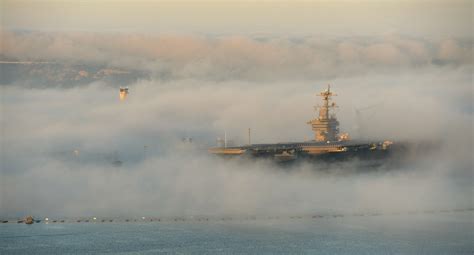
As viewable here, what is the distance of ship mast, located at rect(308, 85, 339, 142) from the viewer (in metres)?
94.1

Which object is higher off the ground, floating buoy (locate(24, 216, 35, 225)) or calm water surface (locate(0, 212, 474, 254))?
floating buoy (locate(24, 216, 35, 225))

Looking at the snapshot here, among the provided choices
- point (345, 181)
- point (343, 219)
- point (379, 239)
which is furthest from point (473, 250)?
point (345, 181)

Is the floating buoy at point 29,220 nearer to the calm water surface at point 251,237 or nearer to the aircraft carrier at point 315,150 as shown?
the calm water surface at point 251,237

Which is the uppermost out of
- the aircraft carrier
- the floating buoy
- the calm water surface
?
the aircraft carrier

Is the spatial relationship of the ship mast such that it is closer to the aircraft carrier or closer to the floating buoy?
the aircraft carrier

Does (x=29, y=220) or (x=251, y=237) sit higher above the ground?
(x=29, y=220)

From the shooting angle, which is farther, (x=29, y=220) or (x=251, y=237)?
(x=29, y=220)

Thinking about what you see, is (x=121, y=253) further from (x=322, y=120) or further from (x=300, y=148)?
(x=322, y=120)

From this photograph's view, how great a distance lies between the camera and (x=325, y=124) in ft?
311

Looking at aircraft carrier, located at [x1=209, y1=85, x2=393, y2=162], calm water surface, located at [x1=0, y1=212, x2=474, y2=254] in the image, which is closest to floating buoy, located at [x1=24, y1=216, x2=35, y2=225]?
calm water surface, located at [x1=0, y1=212, x2=474, y2=254]

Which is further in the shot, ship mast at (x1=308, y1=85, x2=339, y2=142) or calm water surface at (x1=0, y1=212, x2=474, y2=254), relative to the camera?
ship mast at (x1=308, y1=85, x2=339, y2=142)

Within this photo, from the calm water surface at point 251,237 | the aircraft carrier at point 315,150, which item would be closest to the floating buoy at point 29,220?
the calm water surface at point 251,237

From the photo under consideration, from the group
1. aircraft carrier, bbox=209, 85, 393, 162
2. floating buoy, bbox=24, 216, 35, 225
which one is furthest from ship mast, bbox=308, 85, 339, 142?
floating buoy, bbox=24, 216, 35, 225

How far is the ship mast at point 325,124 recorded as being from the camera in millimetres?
94125
